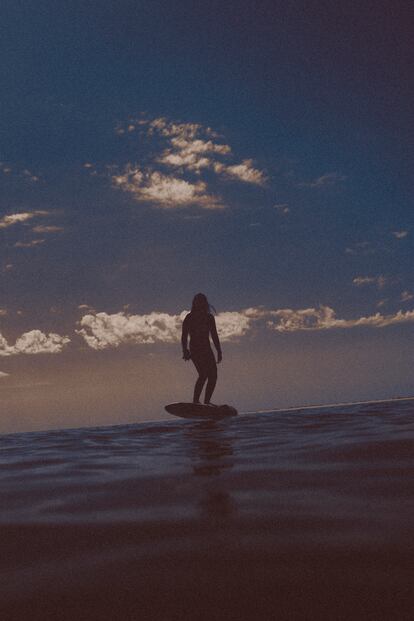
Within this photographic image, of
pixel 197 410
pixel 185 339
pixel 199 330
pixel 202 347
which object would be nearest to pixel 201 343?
pixel 202 347

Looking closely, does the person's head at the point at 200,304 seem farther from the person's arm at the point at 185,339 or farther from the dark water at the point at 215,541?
the dark water at the point at 215,541

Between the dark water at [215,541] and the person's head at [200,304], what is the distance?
6934mm

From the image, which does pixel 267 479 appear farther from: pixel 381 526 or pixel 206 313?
pixel 206 313

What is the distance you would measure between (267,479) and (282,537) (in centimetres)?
118

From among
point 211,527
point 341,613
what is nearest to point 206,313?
point 211,527

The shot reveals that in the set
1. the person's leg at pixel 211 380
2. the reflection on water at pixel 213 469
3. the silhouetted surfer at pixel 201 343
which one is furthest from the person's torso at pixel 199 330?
the reflection on water at pixel 213 469

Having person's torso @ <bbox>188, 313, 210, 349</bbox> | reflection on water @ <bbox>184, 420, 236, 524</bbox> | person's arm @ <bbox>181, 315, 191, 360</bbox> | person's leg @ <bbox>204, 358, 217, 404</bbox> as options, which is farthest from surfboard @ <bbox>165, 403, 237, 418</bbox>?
reflection on water @ <bbox>184, 420, 236, 524</bbox>

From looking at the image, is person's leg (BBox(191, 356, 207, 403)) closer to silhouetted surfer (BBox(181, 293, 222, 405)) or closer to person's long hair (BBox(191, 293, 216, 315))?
silhouetted surfer (BBox(181, 293, 222, 405))

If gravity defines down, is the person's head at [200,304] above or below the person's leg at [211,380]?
above

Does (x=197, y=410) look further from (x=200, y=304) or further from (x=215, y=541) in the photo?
(x=215, y=541)

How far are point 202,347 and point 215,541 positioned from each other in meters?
8.55

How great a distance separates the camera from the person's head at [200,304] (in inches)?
406

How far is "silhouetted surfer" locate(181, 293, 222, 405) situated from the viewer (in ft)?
33.6

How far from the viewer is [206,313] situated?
10312mm
